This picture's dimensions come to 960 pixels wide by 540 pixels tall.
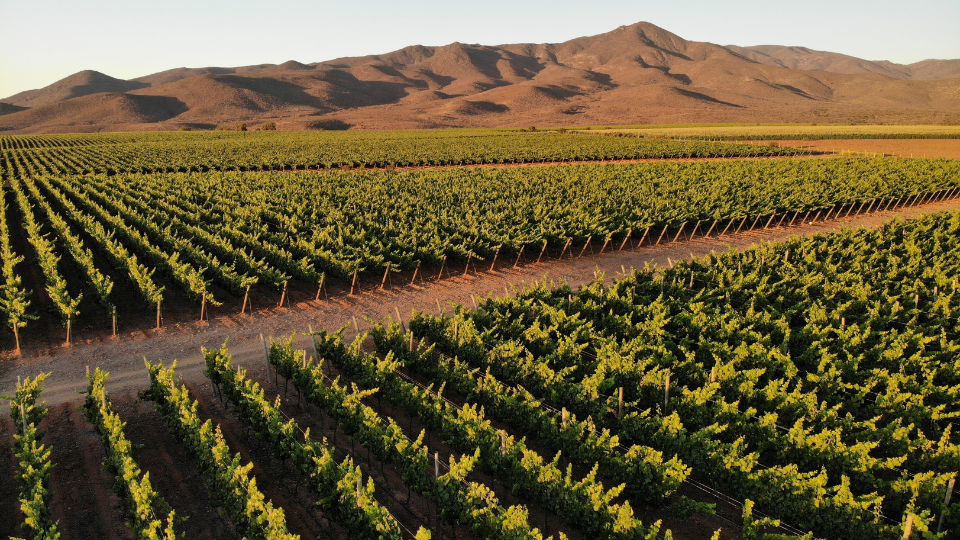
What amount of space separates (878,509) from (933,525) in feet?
3.86

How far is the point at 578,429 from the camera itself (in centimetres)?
993

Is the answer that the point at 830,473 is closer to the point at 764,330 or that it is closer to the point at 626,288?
the point at 764,330

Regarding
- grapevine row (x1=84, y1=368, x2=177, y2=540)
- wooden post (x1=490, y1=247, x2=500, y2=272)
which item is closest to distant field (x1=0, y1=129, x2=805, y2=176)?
wooden post (x1=490, y1=247, x2=500, y2=272)

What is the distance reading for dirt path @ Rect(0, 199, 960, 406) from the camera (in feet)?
45.9

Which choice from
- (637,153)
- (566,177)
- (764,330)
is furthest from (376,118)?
(764,330)

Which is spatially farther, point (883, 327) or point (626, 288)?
point (626, 288)

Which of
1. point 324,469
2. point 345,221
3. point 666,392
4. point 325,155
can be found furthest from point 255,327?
point 325,155

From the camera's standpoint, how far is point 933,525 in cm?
817

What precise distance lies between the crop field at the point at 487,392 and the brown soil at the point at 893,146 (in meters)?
52.4

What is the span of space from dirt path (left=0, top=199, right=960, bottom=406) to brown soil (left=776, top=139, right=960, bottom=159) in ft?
195

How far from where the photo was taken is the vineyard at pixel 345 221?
18938 mm

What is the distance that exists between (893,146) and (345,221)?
265ft

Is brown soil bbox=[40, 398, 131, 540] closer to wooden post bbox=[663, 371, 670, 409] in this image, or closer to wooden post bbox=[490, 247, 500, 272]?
wooden post bbox=[663, 371, 670, 409]

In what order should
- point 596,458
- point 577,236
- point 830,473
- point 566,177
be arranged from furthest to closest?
point 566,177 → point 577,236 → point 596,458 → point 830,473
